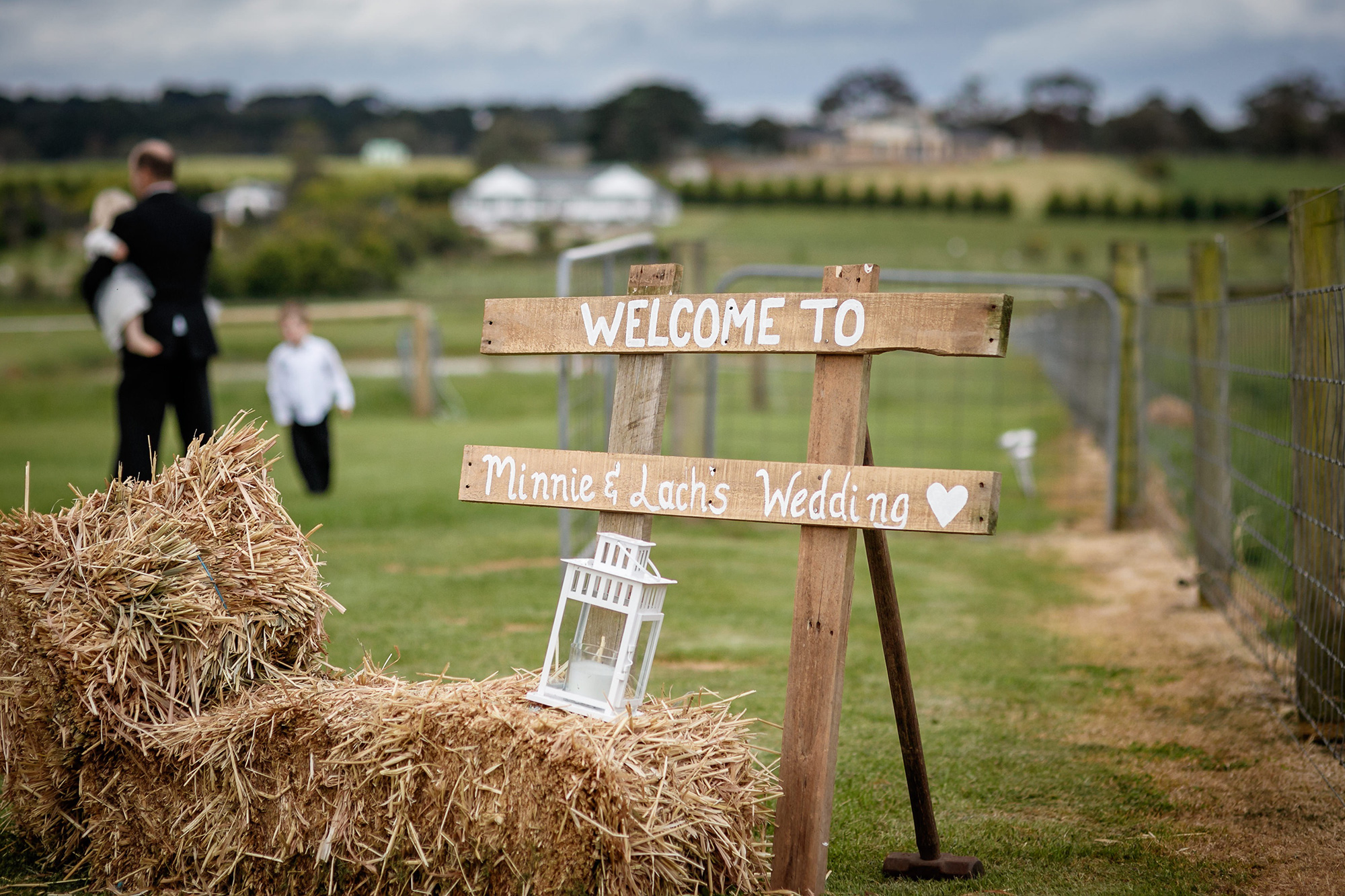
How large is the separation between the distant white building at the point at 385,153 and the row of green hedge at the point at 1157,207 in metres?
43.0

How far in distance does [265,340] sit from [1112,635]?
23274 millimetres

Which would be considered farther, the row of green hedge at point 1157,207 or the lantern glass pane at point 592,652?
the row of green hedge at point 1157,207

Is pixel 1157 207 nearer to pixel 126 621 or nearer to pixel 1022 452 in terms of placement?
pixel 1022 452

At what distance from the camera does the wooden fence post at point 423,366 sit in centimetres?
1602

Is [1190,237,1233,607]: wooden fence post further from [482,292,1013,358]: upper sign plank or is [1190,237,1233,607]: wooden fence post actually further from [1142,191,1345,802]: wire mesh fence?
[482,292,1013,358]: upper sign plank

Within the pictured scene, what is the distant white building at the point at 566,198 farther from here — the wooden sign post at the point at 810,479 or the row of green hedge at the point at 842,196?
the wooden sign post at the point at 810,479

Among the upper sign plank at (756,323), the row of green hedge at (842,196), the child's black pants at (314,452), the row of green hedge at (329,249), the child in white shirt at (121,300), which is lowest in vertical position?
the child's black pants at (314,452)

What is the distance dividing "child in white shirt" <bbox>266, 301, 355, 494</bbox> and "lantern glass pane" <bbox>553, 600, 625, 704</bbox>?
594 cm

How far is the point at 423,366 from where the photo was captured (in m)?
16.4

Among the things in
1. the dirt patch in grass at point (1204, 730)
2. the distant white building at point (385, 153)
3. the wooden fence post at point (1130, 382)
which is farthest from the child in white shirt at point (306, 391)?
the distant white building at point (385, 153)

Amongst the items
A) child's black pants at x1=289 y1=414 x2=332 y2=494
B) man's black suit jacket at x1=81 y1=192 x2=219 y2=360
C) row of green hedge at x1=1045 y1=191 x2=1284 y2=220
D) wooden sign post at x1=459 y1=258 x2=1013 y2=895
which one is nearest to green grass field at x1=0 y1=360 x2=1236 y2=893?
child's black pants at x1=289 y1=414 x2=332 y2=494

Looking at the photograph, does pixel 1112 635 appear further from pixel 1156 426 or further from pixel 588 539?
pixel 1156 426

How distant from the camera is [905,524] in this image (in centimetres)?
269

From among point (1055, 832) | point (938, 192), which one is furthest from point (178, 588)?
point (938, 192)
